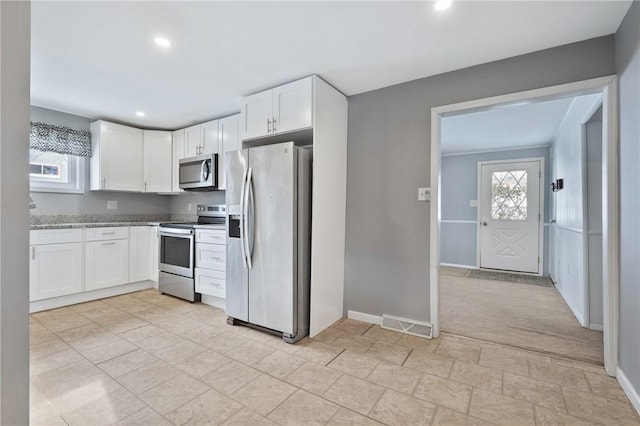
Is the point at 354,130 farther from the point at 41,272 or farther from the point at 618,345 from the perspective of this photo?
the point at 41,272

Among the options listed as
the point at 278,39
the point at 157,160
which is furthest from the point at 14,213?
the point at 157,160

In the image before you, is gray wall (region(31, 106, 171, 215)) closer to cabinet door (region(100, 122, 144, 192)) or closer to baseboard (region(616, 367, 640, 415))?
cabinet door (region(100, 122, 144, 192))

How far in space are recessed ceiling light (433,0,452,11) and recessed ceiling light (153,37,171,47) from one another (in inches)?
71.4

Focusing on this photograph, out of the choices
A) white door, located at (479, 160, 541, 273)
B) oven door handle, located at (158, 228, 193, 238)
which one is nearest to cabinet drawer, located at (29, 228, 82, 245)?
oven door handle, located at (158, 228, 193, 238)

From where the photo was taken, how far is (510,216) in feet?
17.8

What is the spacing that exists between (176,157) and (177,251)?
1.42 m

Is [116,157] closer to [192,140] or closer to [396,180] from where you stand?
[192,140]

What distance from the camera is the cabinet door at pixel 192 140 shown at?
3955 mm

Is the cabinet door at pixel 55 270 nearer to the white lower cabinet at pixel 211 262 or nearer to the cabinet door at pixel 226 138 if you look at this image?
the white lower cabinet at pixel 211 262

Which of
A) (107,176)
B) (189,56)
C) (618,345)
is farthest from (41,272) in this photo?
(618,345)

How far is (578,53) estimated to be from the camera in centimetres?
208

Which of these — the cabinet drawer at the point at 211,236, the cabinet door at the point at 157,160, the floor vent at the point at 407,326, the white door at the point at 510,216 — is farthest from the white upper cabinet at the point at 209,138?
the white door at the point at 510,216

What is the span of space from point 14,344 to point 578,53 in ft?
10.6

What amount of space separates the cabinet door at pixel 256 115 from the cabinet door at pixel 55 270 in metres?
2.40
